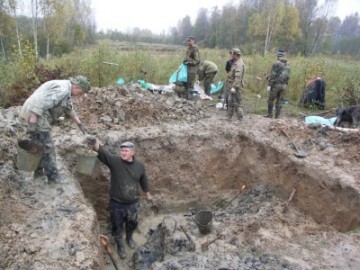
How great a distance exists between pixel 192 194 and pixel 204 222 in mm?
1366

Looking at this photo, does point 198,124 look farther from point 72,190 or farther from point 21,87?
point 21,87

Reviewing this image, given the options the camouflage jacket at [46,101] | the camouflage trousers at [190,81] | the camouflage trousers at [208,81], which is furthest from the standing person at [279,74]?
the camouflage jacket at [46,101]

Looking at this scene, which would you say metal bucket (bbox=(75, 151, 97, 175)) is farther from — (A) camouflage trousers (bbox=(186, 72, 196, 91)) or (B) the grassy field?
(A) camouflage trousers (bbox=(186, 72, 196, 91))

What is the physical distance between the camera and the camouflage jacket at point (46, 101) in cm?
411

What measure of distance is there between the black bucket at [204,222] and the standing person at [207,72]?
5907 mm

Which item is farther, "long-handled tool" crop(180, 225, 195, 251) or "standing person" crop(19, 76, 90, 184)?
"long-handled tool" crop(180, 225, 195, 251)

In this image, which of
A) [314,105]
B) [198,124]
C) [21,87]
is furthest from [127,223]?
[314,105]

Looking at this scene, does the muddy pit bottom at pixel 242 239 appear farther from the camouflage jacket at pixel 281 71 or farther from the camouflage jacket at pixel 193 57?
the camouflage jacket at pixel 193 57

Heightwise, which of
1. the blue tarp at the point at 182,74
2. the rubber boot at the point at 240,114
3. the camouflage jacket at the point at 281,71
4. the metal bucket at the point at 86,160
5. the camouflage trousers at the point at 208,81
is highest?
the camouflage jacket at the point at 281,71

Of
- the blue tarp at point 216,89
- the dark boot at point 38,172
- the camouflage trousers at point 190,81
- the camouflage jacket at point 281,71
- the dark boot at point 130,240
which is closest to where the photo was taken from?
the dark boot at point 38,172

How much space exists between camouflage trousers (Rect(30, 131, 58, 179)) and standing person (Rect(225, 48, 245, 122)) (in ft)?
14.1

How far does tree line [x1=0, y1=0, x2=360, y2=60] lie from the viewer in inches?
743

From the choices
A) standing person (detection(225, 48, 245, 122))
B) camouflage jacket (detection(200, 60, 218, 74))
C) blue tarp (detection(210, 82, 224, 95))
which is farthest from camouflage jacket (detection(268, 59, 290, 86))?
blue tarp (detection(210, 82, 224, 95))

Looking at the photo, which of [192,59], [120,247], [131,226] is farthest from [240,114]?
[120,247]
